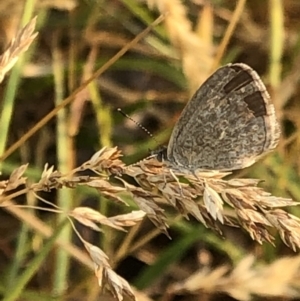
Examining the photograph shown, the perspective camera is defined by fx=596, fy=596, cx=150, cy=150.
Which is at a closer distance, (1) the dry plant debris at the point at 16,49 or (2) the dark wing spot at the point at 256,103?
(1) the dry plant debris at the point at 16,49

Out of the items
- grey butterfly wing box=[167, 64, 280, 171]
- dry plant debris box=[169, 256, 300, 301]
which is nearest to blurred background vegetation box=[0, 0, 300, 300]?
dry plant debris box=[169, 256, 300, 301]

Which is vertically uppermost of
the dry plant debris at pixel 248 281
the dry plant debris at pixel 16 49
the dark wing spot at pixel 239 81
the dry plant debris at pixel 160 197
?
the dry plant debris at pixel 16 49

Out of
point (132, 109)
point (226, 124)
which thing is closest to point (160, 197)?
point (226, 124)

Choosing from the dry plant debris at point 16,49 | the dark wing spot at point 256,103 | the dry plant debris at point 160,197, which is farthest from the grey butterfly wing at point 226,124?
the dry plant debris at point 16,49

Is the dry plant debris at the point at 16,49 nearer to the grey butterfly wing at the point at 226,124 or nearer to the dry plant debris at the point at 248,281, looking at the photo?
the grey butterfly wing at the point at 226,124

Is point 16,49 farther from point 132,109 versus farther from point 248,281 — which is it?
point 132,109

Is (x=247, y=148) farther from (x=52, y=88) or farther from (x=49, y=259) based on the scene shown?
(x=52, y=88)

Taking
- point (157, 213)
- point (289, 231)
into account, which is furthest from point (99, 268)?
point (289, 231)
